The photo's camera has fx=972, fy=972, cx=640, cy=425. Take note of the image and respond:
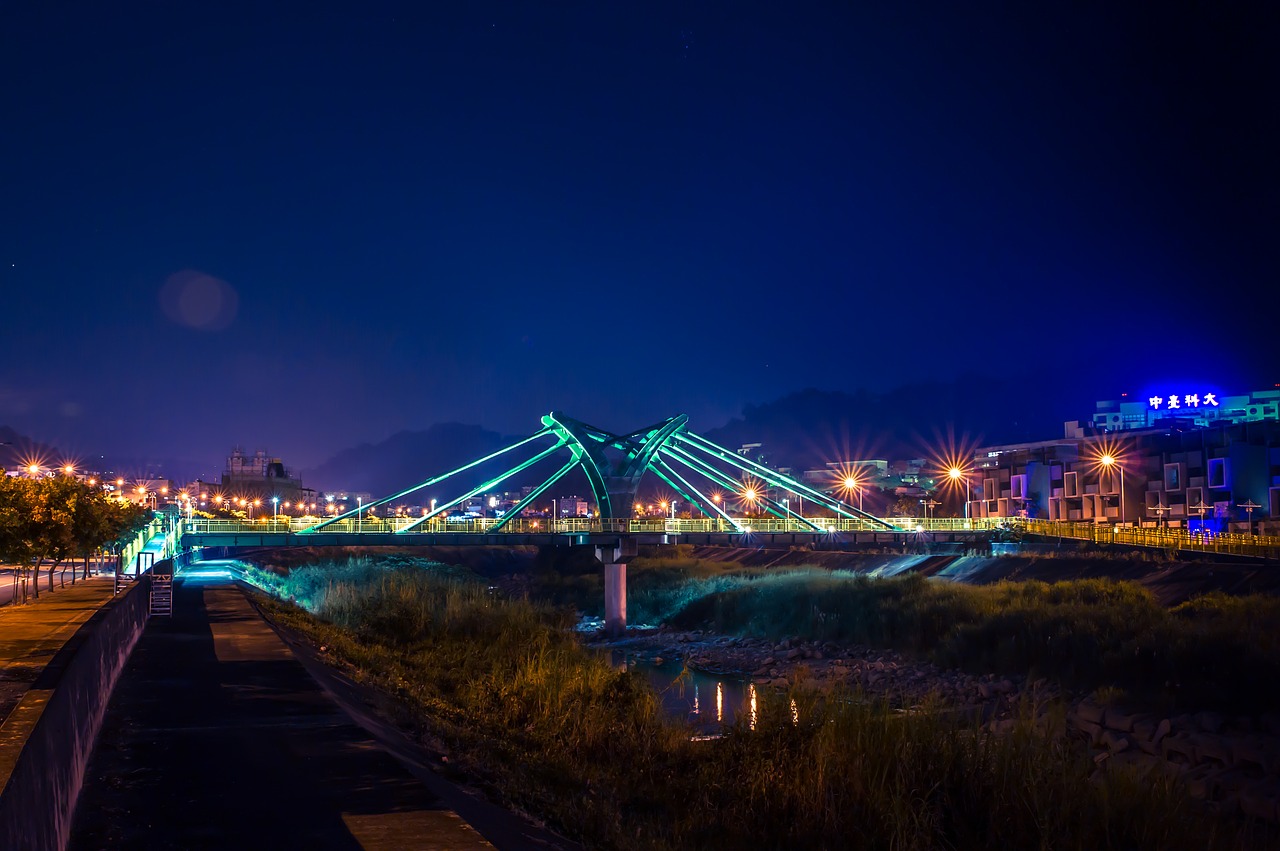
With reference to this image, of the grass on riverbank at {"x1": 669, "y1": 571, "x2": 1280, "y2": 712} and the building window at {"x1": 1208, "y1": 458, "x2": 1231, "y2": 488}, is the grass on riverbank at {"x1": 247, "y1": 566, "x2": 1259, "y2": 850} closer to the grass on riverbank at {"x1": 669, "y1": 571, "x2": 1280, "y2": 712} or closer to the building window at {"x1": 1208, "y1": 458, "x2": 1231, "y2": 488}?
the grass on riverbank at {"x1": 669, "y1": 571, "x2": 1280, "y2": 712}

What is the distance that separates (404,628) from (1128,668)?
2475cm

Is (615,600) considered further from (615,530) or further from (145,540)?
(145,540)

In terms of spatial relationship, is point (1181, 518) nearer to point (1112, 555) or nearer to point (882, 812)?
point (1112, 555)

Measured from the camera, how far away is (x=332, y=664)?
23594 millimetres

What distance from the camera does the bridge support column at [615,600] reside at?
6206 centimetres

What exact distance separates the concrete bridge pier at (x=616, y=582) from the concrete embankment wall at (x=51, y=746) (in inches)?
1875

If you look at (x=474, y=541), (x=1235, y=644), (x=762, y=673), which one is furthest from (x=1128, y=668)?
(x=474, y=541)

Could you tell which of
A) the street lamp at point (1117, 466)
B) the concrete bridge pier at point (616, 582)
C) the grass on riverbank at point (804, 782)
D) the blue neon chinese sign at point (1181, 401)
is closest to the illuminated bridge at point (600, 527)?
the concrete bridge pier at point (616, 582)

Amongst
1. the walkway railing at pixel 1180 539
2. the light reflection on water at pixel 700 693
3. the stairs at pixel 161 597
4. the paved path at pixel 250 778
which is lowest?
the light reflection on water at pixel 700 693

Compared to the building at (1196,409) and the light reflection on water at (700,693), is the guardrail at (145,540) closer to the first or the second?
the light reflection on water at (700,693)

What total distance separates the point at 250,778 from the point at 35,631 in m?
11.6

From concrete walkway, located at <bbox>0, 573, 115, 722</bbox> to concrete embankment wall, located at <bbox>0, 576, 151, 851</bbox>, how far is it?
38 centimetres

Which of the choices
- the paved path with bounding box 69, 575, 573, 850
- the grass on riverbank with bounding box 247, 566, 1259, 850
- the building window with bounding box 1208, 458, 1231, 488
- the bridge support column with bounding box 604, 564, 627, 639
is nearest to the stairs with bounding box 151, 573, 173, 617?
the paved path with bounding box 69, 575, 573, 850

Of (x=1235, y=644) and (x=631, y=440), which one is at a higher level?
(x=631, y=440)
